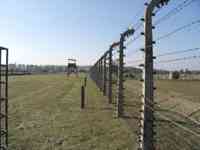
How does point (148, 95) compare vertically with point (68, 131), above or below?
above

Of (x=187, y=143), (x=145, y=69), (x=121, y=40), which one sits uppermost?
(x=121, y=40)

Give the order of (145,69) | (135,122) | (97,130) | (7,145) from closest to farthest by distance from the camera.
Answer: (145,69), (7,145), (97,130), (135,122)

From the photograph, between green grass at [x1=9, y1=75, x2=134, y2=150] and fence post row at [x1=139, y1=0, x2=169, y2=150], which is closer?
fence post row at [x1=139, y1=0, x2=169, y2=150]

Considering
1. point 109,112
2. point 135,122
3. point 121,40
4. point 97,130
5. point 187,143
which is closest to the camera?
point 187,143

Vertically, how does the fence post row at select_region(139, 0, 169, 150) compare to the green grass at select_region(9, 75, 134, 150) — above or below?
above

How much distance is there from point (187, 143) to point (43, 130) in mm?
3248

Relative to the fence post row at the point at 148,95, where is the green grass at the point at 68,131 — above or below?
below

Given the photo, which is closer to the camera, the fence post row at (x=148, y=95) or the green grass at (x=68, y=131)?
the fence post row at (x=148, y=95)

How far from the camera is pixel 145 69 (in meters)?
5.73

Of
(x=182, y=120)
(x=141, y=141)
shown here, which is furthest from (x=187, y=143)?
(x=182, y=120)

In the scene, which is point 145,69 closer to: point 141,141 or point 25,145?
point 141,141

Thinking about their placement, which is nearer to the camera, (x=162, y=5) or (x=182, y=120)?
(x=162, y=5)

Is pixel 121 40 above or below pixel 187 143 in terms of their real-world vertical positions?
above

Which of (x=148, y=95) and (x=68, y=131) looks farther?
(x=68, y=131)
